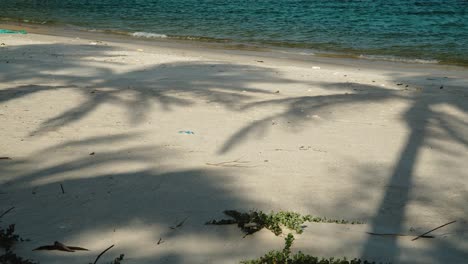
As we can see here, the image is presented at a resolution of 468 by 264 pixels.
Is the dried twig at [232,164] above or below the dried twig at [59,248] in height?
below

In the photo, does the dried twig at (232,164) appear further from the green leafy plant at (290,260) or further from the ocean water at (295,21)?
the ocean water at (295,21)

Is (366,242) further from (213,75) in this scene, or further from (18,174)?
(213,75)

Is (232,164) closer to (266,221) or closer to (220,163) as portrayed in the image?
(220,163)

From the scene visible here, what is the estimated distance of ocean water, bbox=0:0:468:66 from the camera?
15.5m

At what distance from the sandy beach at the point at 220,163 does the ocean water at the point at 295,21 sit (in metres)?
7.91

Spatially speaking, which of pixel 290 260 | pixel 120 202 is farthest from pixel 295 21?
pixel 290 260

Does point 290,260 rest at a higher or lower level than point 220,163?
higher

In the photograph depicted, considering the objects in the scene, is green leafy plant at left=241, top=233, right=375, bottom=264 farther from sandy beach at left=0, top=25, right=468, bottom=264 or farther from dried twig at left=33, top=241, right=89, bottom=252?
dried twig at left=33, top=241, right=89, bottom=252

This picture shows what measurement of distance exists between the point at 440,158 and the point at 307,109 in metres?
1.73

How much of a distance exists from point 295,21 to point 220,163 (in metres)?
16.7

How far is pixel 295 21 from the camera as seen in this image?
2033 centimetres

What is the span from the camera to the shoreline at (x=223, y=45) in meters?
13.4

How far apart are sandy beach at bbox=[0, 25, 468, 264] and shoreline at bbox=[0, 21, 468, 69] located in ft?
18.6

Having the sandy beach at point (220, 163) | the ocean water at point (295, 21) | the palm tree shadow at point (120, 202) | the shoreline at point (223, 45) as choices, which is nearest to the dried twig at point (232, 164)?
the sandy beach at point (220, 163)
